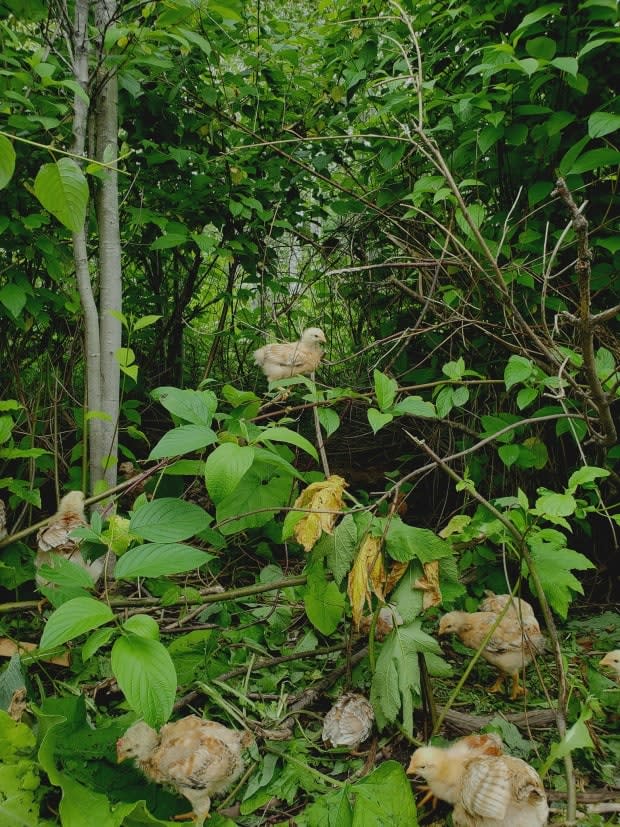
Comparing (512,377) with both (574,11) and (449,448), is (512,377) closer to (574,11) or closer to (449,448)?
(449,448)

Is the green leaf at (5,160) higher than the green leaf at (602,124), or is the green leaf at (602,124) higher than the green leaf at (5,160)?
the green leaf at (602,124)

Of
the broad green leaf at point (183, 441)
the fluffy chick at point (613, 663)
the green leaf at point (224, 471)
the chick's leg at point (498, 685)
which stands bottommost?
the chick's leg at point (498, 685)

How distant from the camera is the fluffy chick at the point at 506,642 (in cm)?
129

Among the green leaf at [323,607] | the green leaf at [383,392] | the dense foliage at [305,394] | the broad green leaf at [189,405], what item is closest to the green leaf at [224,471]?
the dense foliage at [305,394]

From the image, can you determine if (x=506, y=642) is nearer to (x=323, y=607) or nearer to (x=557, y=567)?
(x=557, y=567)

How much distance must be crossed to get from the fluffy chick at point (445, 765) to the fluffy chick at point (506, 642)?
30 centimetres

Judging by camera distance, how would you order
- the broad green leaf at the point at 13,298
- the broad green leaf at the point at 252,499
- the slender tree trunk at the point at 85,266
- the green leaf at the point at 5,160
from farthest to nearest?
the broad green leaf at the point at 13,298, the slender tree trunk at the point at 85,266, the broad green leaf at the point at 252,499, the green leaf at the point at 5,160

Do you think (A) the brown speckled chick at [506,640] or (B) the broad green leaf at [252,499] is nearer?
(A) the brown speckled chick at [506,640]

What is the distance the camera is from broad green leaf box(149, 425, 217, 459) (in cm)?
99

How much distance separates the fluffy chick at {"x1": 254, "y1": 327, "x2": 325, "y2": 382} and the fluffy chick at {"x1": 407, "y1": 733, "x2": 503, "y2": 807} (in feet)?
3.70

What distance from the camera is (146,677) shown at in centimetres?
79

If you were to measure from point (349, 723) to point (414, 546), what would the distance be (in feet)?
1.37

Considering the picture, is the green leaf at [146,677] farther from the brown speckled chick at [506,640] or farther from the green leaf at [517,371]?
the green leaf at [517,371]

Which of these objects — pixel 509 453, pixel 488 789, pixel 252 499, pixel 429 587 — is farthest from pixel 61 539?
pixel 509 453
